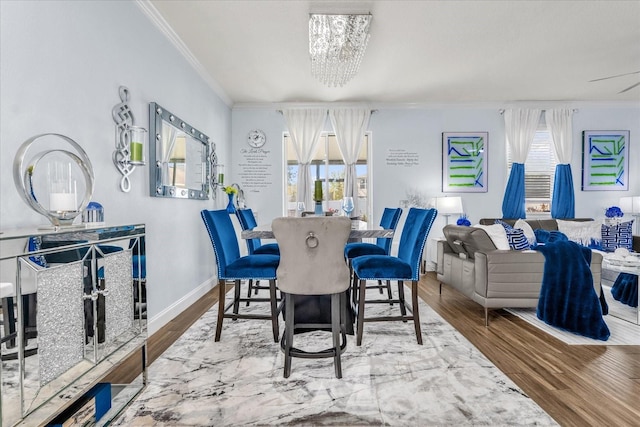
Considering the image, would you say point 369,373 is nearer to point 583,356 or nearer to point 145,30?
point 583,356

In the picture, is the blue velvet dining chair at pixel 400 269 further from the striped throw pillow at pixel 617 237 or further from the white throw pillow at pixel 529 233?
the striped throw pillow at pixel 617 237

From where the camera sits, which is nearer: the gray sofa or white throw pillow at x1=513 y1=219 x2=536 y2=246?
the gray sofa

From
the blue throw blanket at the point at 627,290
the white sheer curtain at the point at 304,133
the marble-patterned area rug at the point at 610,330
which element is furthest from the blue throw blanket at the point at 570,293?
the white sheer curtain at the point at 304,133

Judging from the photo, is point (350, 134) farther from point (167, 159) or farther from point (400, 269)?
point (400, 269)

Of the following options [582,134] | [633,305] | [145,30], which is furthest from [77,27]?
[582,134]

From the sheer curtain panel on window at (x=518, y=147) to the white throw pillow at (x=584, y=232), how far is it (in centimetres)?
81

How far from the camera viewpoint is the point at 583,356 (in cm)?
231

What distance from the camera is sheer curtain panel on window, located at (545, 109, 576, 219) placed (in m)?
5.44

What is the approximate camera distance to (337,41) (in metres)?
3.20

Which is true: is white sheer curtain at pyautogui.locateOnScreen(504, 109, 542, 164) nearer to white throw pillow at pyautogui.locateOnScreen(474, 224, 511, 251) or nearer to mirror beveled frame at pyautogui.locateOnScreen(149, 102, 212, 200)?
white throw pillow at pyautogui.locateOnScreen(474, 224, 511, 251)

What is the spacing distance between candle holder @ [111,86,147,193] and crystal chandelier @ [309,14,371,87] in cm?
165

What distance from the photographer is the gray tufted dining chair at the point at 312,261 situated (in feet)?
6.35

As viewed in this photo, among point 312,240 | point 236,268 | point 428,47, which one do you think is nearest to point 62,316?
point 312,240

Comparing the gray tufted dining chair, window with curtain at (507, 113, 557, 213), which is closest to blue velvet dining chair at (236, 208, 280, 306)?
the gray tufted dining chair
